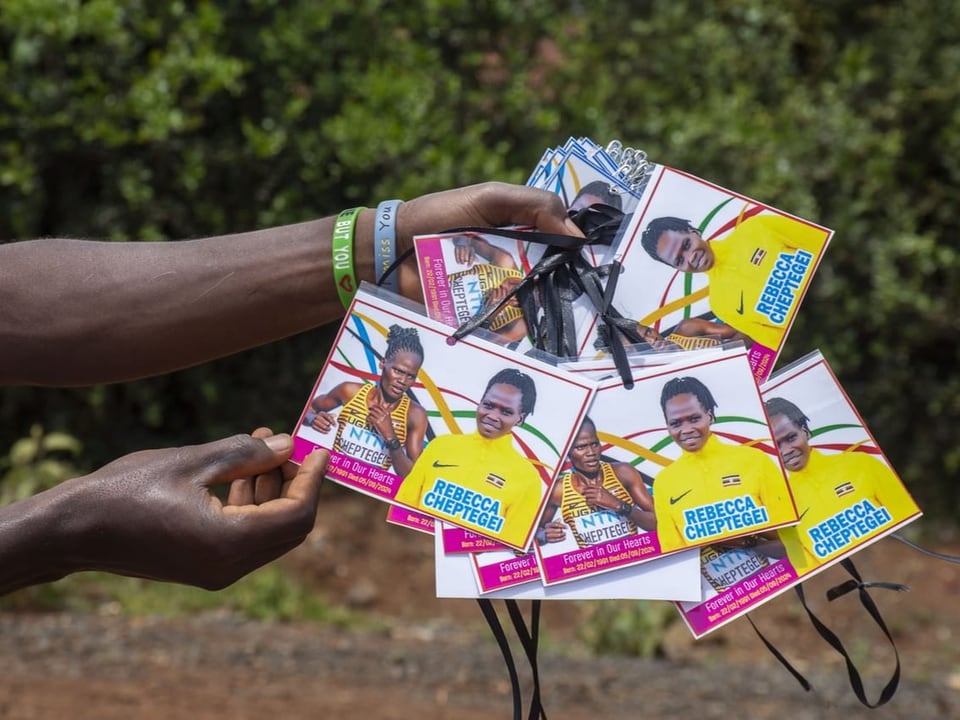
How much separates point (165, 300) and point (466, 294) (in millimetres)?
601

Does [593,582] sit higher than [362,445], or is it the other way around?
[362,445]

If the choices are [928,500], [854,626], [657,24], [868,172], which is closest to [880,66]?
[868,172]

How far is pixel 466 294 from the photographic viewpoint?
72.7 inches

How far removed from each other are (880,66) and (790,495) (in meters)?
4.91

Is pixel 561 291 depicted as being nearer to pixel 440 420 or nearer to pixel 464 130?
pixel 440 420

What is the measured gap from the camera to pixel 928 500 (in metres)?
6.29

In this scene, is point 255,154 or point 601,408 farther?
point 255,154

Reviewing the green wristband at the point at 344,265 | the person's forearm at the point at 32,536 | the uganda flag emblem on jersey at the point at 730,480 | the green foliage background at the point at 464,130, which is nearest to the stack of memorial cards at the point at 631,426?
the uganda flag emblem on jersey at the point at 730,480

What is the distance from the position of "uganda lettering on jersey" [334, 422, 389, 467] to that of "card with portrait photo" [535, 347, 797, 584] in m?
0.27

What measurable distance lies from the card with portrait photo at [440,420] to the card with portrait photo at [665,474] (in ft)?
0.15

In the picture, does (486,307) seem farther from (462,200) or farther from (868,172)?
(868,172)

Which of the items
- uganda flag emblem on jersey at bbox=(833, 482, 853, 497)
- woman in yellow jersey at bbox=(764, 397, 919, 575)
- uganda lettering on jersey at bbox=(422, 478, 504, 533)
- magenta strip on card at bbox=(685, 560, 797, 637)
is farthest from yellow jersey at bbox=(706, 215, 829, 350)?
uganda lettering on jersey at bbox=(422, 478, 504, 533)

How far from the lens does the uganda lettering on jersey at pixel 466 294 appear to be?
183 centimetres

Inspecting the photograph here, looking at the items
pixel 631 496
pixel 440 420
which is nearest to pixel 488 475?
pixel 440 420
